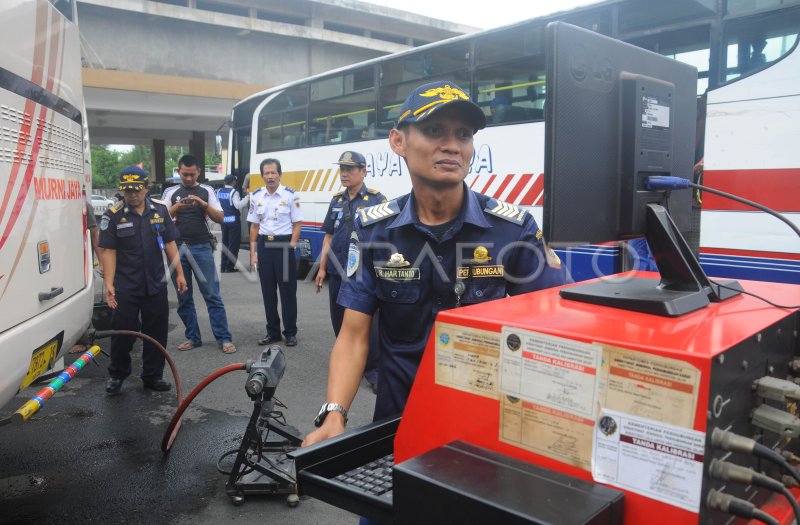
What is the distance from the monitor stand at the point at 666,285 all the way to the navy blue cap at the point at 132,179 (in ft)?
14.3

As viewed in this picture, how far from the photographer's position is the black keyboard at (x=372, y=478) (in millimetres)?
1296

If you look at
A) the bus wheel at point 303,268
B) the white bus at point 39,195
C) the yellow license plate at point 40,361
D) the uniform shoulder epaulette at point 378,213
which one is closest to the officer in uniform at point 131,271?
the white bus at point 39,195

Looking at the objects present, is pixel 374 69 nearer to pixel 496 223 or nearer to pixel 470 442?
pixel 496 223

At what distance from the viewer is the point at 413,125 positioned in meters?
1.88

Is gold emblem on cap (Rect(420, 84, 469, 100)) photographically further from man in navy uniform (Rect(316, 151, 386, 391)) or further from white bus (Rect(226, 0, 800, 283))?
man in navy uniform (Rect(316, 151, 386, 391))

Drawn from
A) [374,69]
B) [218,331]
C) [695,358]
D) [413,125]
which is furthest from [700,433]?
[374,69]

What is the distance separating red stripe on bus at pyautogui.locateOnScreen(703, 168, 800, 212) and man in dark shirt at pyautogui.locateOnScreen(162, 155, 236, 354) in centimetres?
453

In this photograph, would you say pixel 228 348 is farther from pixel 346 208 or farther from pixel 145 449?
pixel 145 449

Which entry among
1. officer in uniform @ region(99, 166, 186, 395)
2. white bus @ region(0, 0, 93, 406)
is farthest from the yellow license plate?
officer in uniform @ region(99, 166, 186, 395)

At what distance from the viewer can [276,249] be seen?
254 inches

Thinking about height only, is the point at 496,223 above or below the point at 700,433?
above

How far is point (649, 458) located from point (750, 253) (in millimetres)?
4569

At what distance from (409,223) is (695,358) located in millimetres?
1153

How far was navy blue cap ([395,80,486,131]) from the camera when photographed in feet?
5.90
